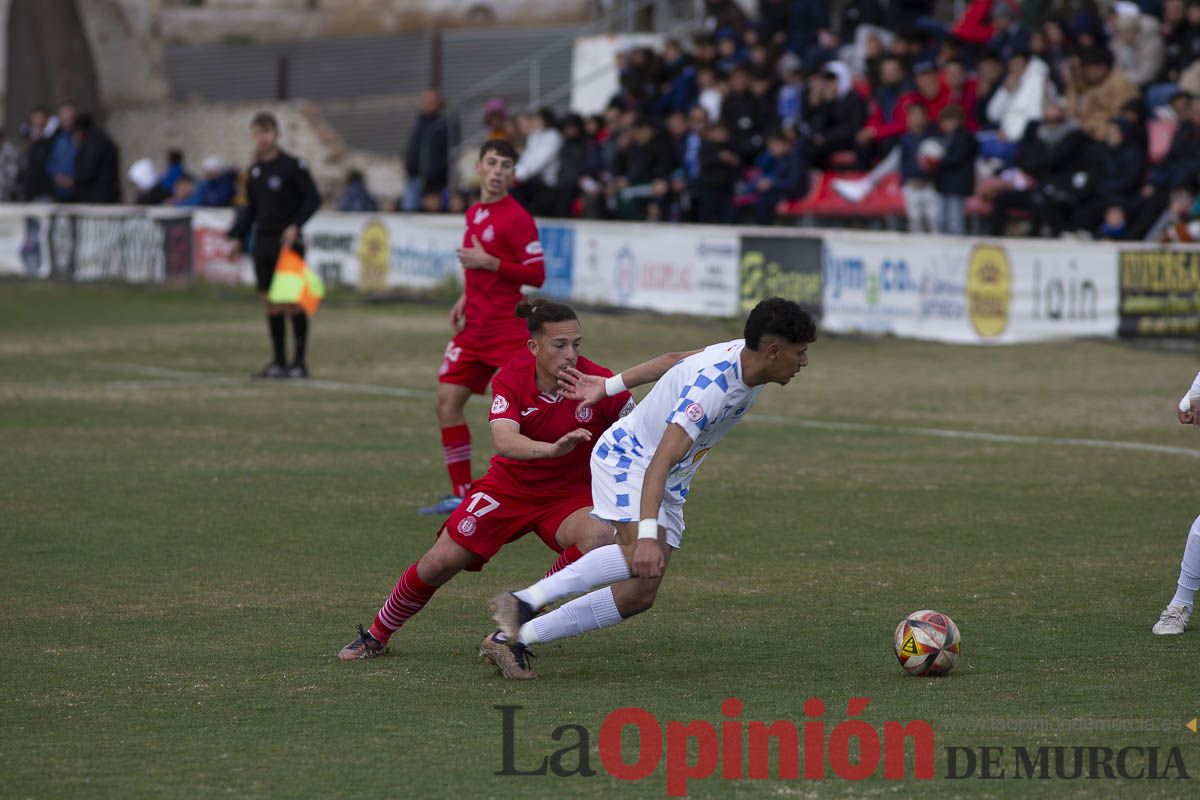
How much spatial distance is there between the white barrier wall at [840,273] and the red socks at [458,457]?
10.5 metres

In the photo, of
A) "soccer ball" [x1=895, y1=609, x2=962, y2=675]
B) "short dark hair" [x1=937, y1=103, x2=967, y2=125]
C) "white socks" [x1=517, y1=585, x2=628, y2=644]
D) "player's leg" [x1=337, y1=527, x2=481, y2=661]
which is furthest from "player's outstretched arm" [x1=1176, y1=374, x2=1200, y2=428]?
"short dark hair" [x1=937, y1=103, x2=967, y2=125]

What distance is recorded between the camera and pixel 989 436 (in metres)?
13.3

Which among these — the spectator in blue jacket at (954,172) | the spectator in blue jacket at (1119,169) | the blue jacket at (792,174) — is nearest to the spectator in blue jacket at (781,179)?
the blue jacket at (792,174)

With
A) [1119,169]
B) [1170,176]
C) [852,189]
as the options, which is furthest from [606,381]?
[852,189]

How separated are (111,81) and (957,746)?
38.9m

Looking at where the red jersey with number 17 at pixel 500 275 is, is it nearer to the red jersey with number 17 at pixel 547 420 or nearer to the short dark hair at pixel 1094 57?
the red jersey with number 17 at pixel 547 420

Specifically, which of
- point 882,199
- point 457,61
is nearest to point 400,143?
point 457,61

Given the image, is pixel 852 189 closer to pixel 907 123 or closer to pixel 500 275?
pixel 907 123

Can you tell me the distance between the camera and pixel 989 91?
23312 mm

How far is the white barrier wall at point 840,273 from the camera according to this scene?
61.8 ft

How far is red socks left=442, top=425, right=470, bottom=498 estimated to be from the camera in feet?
33.8

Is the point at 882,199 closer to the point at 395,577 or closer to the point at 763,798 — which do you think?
the point at 395,577

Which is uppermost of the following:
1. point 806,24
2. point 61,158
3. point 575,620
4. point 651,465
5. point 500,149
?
point 806,24

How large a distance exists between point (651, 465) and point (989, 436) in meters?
7.79
